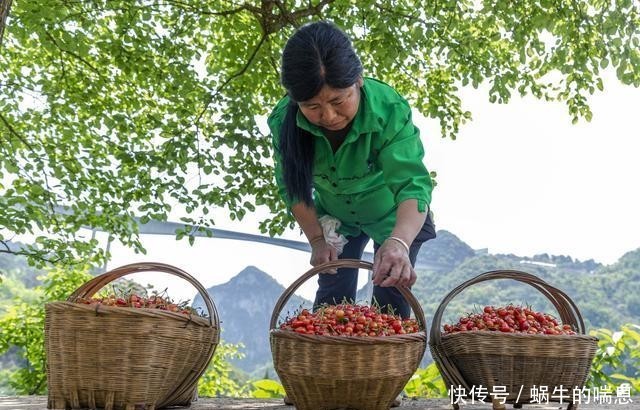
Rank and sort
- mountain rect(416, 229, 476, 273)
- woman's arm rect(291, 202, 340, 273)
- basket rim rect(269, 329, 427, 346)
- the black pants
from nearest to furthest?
basket rim rect(269, 329, 427, 346) < woman's arm rect(291, 202, 340, 273) < the black pants < mountain rect(416, 229, 476, 273)

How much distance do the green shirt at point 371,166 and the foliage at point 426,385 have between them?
6.57ft

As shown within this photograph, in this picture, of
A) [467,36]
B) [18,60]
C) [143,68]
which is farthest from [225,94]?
[18,60]

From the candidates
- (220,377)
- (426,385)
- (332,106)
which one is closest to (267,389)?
(426,385)

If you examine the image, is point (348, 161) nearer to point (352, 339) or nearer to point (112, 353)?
point (352, 339)

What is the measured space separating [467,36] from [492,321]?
12.3ft

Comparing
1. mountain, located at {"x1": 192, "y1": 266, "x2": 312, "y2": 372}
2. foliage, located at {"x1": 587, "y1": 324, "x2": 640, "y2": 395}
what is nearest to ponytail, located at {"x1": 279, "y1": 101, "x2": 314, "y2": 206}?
foliage, located at {"x1": 587, "y1": 324, "x2": 640, "y2": 395}

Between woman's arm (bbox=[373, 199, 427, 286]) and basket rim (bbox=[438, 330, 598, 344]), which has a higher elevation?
woman's arm (bbox=[373, 199, 427, 286])

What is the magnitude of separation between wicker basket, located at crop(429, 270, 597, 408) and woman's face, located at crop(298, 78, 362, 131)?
703mm

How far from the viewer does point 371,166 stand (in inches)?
107

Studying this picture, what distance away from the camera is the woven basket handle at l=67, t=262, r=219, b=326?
8.60 feet

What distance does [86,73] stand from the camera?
A: 639 centimetres

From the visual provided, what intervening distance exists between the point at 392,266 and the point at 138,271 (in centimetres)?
95

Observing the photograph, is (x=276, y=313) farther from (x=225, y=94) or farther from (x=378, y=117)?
(x=225, y=94)

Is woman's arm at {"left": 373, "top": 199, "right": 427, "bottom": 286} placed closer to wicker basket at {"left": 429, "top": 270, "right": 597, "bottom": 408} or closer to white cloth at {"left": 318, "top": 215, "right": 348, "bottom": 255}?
wicker basket at {"left": 429, "top": 270, "right": 597, "bottom": 408}
